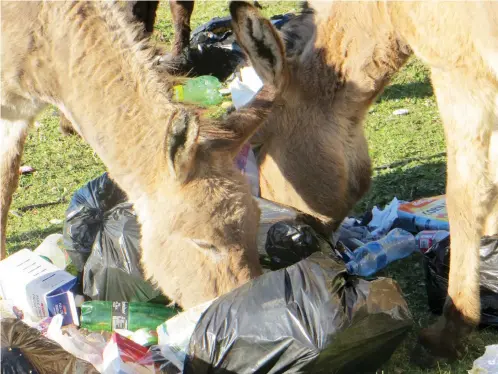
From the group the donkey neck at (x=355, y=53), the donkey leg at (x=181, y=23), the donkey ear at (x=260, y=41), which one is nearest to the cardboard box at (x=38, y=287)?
the donkey ear at (x=260, y=41)

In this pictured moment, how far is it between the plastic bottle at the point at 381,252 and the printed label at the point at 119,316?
4.80 ft

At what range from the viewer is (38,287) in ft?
12.8

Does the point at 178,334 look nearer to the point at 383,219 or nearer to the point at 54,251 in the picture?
the point at 54,251

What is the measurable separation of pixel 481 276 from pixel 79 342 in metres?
2.24

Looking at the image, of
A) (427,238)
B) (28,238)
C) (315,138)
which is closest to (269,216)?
(315,138)

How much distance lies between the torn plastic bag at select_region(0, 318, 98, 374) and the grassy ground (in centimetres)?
186

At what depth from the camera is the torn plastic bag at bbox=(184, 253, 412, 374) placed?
3023 millimetres

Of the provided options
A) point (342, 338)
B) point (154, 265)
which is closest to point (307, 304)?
point (342, 338)

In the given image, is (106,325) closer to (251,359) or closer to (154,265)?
(154,265)

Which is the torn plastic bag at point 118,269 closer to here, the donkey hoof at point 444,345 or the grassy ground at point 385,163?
the grassy ground at point 385,163

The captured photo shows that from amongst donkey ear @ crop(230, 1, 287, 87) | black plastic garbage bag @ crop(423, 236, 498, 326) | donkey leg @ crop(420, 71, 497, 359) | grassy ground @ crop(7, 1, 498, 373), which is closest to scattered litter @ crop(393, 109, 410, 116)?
grassy ground @ crop(7, 1, 498, 373)

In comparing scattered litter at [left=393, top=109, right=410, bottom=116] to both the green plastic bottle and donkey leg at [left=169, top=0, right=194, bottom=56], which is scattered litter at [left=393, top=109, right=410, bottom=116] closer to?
donkey leg at [left=169, top=0, right=194, bottom=56]

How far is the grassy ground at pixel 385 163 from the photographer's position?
521cm

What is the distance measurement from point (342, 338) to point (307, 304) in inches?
8.4
